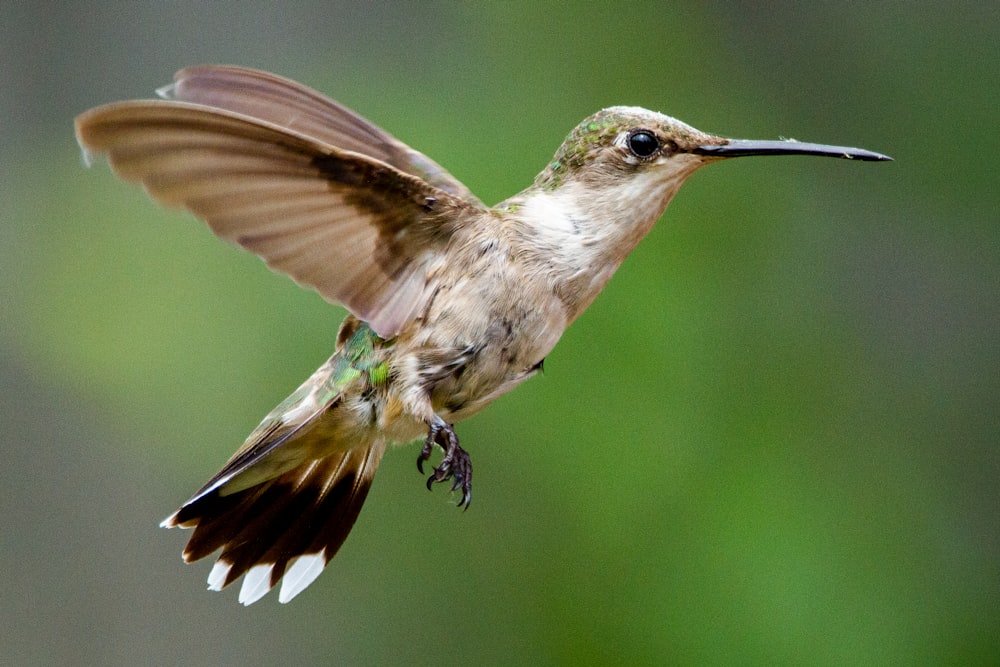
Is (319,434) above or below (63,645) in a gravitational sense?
above

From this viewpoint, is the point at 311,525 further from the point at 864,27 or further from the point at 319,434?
the point at 864,27

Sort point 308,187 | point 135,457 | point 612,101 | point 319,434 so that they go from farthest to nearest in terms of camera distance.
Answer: point 135,457 → point 612,101 → point 319,434 → point 308,187

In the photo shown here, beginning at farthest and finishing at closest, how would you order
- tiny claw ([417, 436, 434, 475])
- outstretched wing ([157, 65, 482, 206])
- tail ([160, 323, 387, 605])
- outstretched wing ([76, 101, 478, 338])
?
outstretched wing ([157, 65, 482, 206]) < tail ([160, 323, 387, 605]) < tiny claw ([417, 436, 434, 475]) < outstretched wing ([76, 101, 478, 338])

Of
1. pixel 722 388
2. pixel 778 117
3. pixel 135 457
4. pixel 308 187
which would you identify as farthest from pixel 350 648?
pixel 308 187

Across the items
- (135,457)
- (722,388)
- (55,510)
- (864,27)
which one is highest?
(864,27)

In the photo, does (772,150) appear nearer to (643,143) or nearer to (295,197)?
(643,143)

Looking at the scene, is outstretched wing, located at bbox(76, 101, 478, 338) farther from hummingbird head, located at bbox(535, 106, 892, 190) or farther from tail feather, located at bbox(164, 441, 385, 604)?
tail feather, located at bbox(164, 441, 385, 604)

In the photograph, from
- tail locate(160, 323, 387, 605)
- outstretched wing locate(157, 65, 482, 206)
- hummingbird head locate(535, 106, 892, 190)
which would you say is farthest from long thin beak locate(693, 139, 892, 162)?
tail locate(160, 323, 387, 605)

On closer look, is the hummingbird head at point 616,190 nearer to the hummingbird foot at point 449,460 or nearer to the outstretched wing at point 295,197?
the outstretched wing at point 295,197
